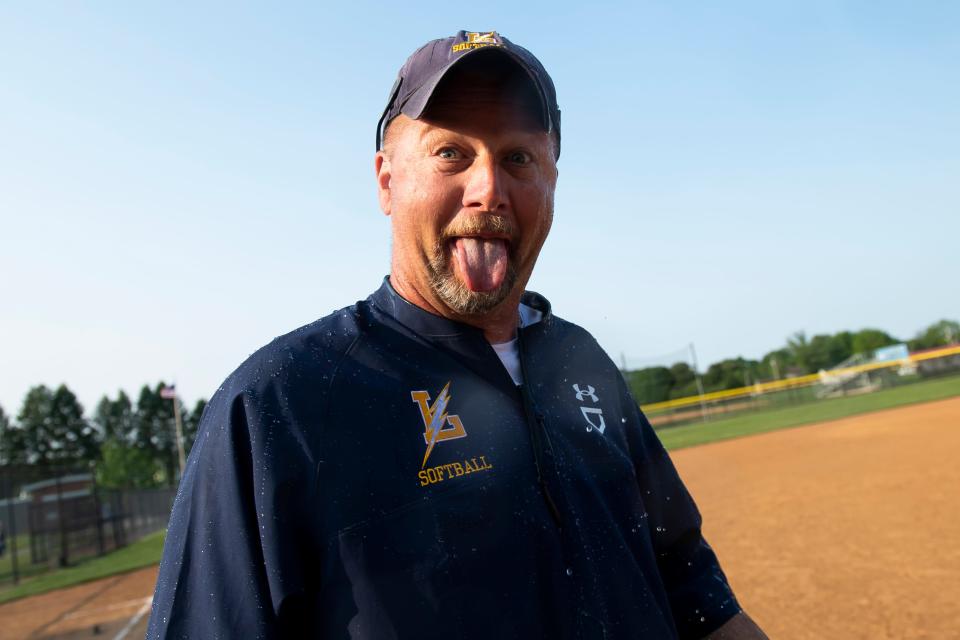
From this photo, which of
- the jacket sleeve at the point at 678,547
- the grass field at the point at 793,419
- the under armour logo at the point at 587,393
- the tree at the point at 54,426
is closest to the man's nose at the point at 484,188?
the under armour logo at the point at 587,393

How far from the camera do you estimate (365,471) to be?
49.6 inches

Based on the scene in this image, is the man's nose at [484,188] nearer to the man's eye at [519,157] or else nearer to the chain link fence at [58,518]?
the man's eye at [519,157]

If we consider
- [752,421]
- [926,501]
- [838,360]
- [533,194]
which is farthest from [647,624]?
[838,360]

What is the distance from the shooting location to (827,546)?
7.72 meters

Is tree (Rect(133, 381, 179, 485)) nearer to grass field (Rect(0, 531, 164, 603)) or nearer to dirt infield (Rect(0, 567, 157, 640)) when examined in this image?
grass field (Rect(0, 531, 164, 603))

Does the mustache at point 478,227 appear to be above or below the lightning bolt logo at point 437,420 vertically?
above

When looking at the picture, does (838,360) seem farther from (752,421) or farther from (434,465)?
(434,465)

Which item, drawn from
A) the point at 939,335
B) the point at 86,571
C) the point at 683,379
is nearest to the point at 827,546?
the point at 86,571

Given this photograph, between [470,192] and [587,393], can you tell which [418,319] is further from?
[587,393]

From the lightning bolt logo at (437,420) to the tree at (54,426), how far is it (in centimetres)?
9918

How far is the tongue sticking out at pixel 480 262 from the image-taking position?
4.97 ft

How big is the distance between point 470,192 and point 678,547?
1.14 metres

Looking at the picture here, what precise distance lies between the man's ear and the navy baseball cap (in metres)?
0.07

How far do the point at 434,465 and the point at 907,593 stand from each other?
20.9 ft
